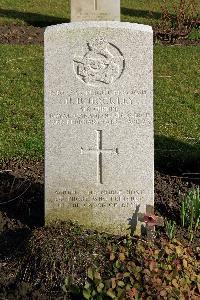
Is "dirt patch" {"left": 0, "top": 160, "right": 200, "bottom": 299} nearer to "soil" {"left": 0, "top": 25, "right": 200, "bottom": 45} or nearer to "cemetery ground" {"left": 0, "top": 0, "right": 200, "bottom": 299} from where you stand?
"cemetery ground" {"left": 0, "top": 0, "right": 200, "bottom": 299}

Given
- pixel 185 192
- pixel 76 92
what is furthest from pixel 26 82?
pixel 76 92

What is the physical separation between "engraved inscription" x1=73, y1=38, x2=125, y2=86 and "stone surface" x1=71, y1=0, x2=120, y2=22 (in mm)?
873

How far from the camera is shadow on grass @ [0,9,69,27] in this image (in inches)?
565

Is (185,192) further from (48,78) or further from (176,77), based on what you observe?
(176,77)

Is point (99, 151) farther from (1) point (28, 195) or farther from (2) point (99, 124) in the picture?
(1) point (28, 195)


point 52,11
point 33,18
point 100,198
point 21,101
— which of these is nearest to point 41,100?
point 21,101

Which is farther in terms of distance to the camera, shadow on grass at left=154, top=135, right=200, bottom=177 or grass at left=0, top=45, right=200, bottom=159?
grass at left=0, top=45, right=200, bottom=159

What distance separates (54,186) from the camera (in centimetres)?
534

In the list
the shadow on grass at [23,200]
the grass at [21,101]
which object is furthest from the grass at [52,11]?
the shadow on grass at [23,200]

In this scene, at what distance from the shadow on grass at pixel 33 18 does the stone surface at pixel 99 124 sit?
30.6 ft

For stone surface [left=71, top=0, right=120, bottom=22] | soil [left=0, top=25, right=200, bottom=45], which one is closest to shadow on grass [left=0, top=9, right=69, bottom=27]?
soil [left=0, top=25, right=200, bottom=45]

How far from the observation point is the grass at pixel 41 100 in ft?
24.7

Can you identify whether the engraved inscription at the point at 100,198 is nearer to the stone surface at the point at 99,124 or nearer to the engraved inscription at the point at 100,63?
the stone surface at the point at 99,124

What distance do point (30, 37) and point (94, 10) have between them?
7.04 m
